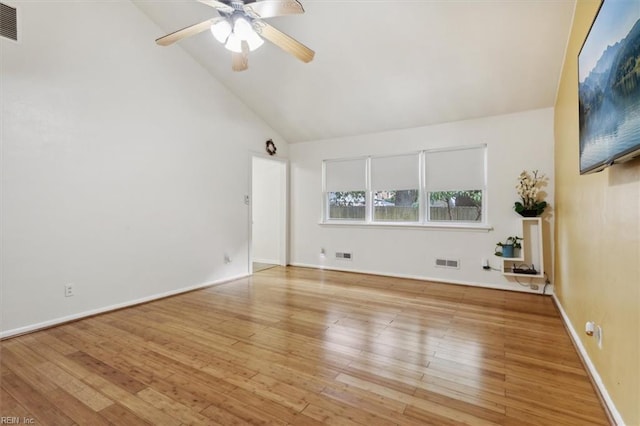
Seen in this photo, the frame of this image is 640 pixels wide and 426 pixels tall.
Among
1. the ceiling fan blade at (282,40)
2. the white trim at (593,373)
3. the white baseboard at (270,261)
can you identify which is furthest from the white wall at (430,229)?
the ceiling fan blade at (282,40)

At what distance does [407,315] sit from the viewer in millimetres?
3223

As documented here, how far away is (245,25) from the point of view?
7.68 feet

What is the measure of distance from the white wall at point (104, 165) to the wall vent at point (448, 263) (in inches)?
131

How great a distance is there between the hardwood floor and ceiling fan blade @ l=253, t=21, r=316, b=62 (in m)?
2.49

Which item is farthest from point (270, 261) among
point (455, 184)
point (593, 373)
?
point (593, 373)

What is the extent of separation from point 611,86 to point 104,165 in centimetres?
422

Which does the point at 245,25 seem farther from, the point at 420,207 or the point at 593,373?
the point at 420,207

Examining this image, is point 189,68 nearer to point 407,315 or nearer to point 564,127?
point 407,315

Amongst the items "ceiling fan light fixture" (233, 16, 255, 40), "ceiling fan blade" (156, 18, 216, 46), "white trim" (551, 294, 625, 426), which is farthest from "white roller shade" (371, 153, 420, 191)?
"ceiling fan blade" (156, 18, 216, 46)

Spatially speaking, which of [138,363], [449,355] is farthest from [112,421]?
[449,355]

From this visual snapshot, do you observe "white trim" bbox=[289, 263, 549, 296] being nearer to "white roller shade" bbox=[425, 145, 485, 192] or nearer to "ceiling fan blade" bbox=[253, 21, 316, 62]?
"white roller shade" bbox=[425, 145, 485, 192]

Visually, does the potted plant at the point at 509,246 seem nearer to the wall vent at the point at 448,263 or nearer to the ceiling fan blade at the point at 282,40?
the wall vent at the point at 448,263

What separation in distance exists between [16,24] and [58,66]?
40 cm

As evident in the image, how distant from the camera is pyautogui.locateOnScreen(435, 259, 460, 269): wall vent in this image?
4.52 m
